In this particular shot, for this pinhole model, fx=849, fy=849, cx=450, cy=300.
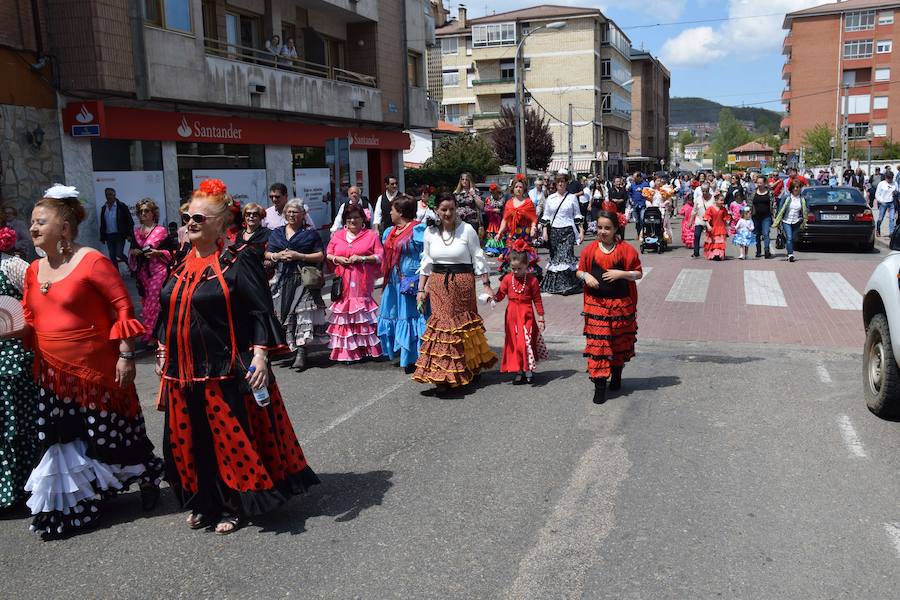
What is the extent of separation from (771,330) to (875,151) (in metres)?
86.3

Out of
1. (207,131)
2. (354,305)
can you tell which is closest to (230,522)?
(354,305)

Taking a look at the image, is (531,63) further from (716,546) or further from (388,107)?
(716,546)

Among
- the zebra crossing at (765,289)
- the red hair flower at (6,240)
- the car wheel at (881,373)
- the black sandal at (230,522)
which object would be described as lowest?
the zebra crossing at (765,289)

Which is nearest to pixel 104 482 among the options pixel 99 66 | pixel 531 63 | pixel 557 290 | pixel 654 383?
pixel 654 383

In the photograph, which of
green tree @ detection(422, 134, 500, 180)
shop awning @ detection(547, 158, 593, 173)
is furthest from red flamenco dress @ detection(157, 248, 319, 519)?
shop awning @ detection(547, 158, 593, 173)

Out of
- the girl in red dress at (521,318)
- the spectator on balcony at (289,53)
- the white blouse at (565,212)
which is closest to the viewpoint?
the girl in red dress at (521,318)

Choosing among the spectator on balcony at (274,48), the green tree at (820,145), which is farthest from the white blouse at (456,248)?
the green tree at (820,145)

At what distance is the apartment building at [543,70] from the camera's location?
7375 cm

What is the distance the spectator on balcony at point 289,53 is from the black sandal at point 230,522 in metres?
20.1

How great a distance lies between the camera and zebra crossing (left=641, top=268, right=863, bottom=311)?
12.7m

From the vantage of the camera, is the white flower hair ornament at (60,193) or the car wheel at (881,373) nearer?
the white flower hair ornament at (60,193)

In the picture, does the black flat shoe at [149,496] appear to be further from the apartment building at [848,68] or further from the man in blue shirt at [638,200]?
the apartment building at [848,68]

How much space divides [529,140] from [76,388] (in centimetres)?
6035

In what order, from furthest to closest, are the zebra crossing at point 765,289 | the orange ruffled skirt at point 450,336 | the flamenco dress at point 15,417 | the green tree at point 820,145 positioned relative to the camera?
the green tree at point 820,145, the zebra crossing at point 765,289, the orange ruffled skirt at point 450,336, the flamenco dress at point 15,417
